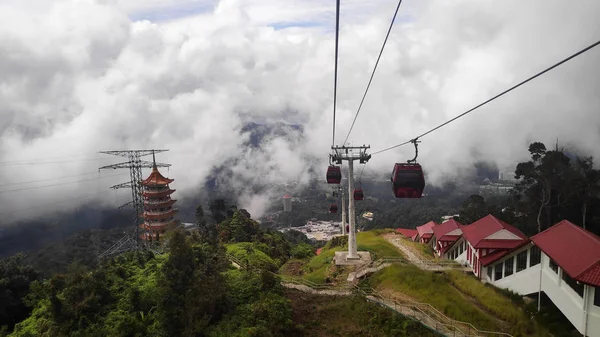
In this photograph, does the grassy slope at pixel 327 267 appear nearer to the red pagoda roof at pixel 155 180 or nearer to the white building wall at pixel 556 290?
the white building wall at pixel 556 290

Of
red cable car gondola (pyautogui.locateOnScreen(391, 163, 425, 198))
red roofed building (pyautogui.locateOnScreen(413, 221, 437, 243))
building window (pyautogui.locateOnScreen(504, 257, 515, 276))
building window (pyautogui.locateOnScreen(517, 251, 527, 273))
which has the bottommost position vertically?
red roofed building (pyautogui.locateOnScreen(413, 221, 437, 243))

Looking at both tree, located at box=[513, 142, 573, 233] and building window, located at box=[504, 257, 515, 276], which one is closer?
building window, located at box=[504, 257, 515, 276]

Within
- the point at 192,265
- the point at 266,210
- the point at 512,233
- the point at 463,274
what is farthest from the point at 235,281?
the point at 266,210

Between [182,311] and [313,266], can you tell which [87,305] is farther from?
[313,266]

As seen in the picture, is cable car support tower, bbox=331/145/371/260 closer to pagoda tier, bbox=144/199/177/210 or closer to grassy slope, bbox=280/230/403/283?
grassy slope, bbox=280/230/403/283

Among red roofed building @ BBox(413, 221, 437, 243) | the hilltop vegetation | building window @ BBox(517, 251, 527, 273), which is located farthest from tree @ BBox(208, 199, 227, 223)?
building window @ BBox(517, 251, 527, 273)

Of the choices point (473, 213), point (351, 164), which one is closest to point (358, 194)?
point (351, 164)
